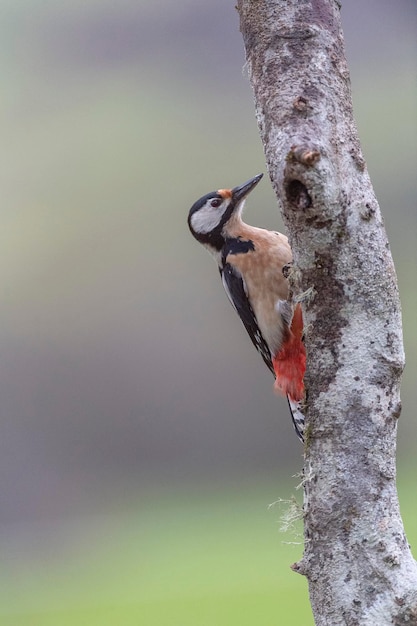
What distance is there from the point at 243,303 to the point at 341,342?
1003mm

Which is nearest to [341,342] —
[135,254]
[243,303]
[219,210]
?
[243,303]

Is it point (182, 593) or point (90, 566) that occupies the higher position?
point (90, 566)

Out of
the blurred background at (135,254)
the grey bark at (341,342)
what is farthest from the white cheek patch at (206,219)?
the blurred background at (135,254)

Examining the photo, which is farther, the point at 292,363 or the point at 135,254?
the point at 135,254

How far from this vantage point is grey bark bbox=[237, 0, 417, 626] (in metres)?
1.18

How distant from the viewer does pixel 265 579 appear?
440cm

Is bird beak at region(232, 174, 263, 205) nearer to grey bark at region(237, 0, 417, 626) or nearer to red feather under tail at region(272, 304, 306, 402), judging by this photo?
red feather under tail at region(272, 304, 306, 402)

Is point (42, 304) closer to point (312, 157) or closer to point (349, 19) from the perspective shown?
point (349, 19)

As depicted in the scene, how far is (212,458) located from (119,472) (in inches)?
21.0

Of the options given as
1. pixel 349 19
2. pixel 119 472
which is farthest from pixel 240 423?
pixel 349 19

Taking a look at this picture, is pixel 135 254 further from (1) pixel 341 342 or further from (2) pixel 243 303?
(1) pixel 341 342

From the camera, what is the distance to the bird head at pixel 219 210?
229 centimetres

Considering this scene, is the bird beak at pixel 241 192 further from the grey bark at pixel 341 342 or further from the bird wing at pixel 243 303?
the grey bark at pixel 341 342

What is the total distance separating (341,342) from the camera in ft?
4.02
